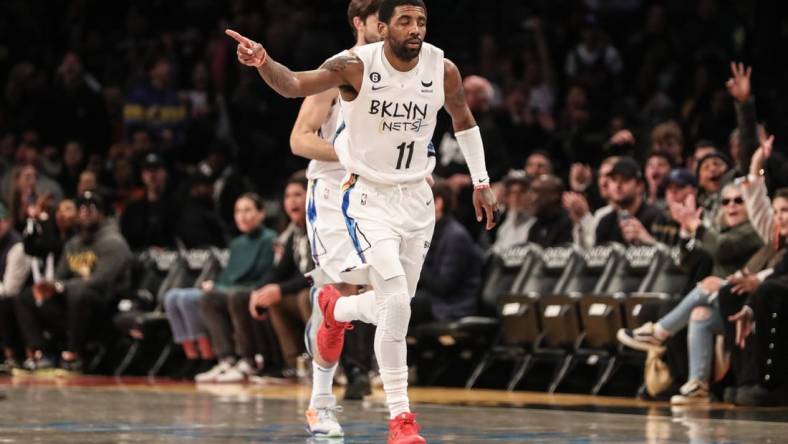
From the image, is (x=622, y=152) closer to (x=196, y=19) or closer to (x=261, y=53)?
(x=261, y=53)

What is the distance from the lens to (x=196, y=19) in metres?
20.3

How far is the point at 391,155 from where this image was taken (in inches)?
295

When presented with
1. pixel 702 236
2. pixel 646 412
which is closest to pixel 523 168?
pixel 702 236

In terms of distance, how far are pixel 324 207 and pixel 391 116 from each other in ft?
3.60

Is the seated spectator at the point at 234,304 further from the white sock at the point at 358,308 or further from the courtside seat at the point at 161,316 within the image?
the white sock at the point at 358,308

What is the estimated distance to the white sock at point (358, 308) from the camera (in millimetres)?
7469

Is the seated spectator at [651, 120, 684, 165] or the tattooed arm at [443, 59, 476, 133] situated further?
the seated spectator at [651, 120, 684, 165]

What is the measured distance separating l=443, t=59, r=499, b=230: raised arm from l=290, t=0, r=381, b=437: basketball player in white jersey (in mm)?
615

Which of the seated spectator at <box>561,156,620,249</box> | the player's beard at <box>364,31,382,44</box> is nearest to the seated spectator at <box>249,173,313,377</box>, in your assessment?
the seated spectator at <box>561,156,620,249</box>

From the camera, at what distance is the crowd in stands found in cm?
1062

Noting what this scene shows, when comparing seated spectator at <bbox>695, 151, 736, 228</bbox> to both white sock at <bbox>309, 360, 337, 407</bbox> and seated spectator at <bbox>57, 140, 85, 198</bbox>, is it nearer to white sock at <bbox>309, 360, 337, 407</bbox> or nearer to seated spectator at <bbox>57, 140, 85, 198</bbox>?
white sock at <bbox>309, 360, 337, 407</bbox>

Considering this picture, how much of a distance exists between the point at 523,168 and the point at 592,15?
3332 millimetres

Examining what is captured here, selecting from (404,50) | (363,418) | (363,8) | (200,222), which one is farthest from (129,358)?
(404,50)

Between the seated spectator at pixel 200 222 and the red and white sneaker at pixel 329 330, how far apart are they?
7.96 metres
